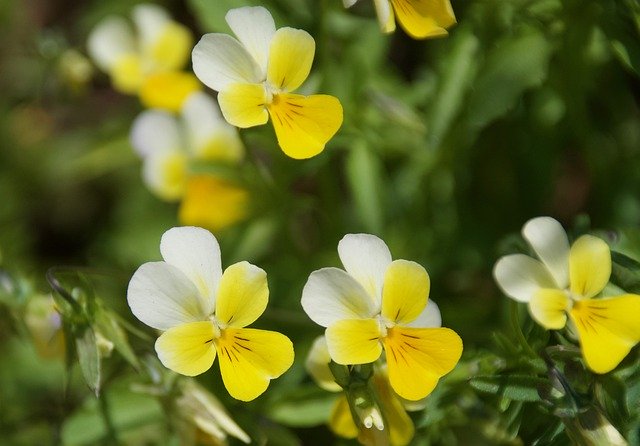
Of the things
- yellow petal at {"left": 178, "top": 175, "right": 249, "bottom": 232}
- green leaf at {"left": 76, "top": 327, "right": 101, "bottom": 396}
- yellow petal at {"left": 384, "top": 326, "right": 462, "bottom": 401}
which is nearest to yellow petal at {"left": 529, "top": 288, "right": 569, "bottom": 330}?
yellow petal at {"left": 384, "top": 326, "right": 462, "bottom": 401}

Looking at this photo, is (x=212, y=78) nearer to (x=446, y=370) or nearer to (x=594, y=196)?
(x=446, y=370)

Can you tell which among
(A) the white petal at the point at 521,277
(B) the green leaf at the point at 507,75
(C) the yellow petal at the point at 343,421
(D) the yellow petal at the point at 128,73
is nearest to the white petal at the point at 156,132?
(D) the yellow petal at the point at 128,73

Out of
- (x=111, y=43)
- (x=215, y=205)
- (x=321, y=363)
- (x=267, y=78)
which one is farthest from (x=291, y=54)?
(x=111, y=43)

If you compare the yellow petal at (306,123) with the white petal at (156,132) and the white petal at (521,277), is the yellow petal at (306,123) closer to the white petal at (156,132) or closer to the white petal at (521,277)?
the white petal at (521,277)

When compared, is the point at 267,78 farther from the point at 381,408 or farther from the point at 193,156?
the point at 193,156

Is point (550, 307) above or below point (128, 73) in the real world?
above

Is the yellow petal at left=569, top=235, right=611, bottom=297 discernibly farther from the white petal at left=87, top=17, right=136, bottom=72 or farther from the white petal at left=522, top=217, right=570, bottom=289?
the white petal at left=87, top=17, right=136, bottom=72
